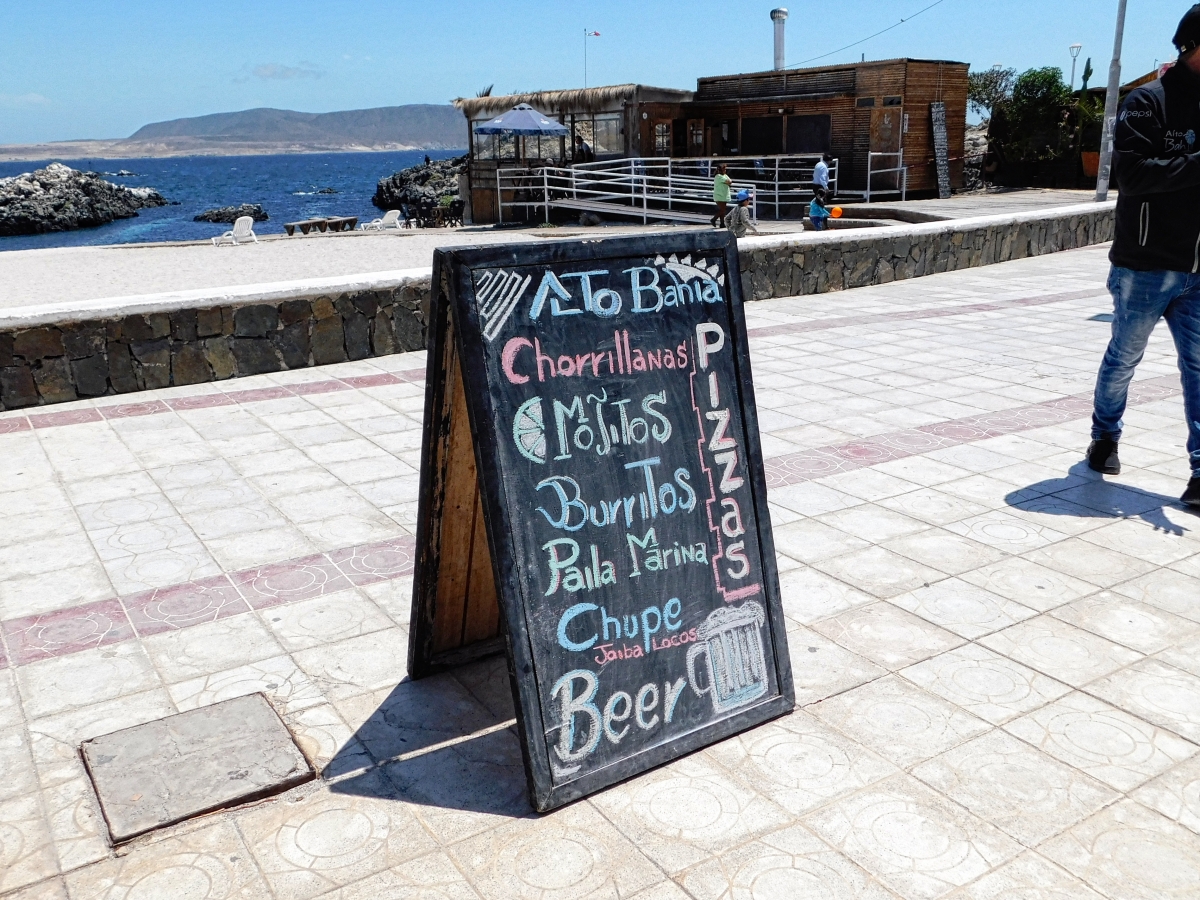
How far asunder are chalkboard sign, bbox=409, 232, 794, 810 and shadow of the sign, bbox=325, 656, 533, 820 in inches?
9.3

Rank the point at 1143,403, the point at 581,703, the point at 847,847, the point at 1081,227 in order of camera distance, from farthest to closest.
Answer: the point at 1081,227
the point at 1143,403
the point at 581,703
the point at 847,847

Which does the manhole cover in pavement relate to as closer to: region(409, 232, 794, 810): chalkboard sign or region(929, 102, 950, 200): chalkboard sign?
region(409, 232, 794, 810): chalkboard sign

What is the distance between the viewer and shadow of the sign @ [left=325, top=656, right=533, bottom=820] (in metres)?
2.92

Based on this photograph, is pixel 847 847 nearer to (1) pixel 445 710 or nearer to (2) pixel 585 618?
(2) pixel 585 618

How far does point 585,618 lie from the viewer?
114 inches

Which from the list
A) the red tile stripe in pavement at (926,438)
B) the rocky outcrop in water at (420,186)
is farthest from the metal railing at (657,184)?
the rocky outcrop in water at (420,186)

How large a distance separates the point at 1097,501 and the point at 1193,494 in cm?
42

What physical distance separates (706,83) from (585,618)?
27494 millimetres

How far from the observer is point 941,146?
2564cm

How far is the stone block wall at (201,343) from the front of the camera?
23.5ft

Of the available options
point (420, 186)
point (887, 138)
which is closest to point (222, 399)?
point (887, 138)

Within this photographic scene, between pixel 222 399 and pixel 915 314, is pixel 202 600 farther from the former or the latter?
pixel 915 314

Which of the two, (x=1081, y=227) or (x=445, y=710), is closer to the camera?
(x=445, y=710)

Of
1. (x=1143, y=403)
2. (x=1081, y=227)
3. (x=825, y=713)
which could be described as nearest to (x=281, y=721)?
(x=825, y=713)
